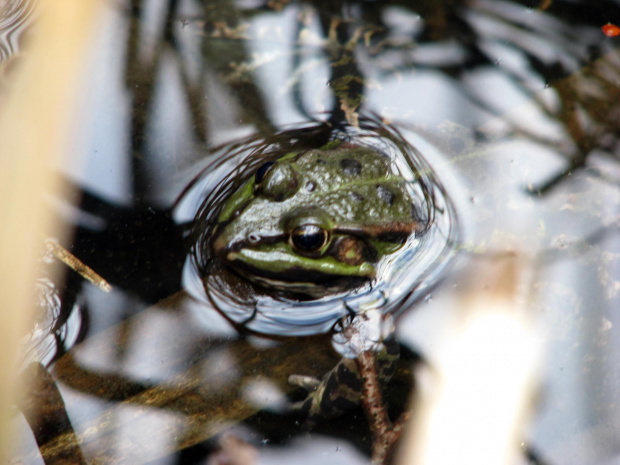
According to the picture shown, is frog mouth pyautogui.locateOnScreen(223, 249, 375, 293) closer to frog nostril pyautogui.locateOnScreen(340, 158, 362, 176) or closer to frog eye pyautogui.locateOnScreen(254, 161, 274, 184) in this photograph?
frog eye pyautogui.locateOnScreen(254, 161, 274, 184)

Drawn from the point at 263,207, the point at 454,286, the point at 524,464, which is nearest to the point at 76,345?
the point at 263,207

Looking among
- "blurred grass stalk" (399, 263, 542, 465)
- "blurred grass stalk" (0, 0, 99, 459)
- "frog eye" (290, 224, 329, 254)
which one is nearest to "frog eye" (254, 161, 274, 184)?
"frog eye" (290, 224, 329, 254)

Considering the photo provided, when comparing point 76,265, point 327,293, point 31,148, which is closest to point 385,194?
point 327,293

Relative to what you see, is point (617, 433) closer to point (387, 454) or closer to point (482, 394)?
point (482, 394)

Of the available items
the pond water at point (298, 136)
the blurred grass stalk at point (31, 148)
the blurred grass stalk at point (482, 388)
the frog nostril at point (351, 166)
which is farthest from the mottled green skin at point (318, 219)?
the blurred grass stalk at point (31, 148)

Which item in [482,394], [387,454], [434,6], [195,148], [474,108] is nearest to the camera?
[387,454]

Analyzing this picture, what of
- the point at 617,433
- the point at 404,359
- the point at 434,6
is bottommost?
the point at 617,433

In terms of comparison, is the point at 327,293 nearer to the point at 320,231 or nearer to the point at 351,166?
the point at 320,231
